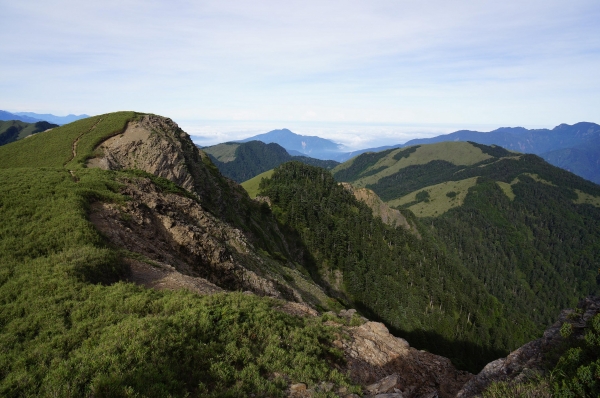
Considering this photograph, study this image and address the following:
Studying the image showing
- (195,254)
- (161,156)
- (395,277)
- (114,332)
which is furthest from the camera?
(395,277)

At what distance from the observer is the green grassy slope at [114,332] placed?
31.7 ft

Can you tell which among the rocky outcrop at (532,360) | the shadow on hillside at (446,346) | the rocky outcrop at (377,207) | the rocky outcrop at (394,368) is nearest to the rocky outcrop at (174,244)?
the rocky outcrop at (394,368)

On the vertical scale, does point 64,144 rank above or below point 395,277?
above

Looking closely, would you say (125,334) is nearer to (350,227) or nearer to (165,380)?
(165,380)

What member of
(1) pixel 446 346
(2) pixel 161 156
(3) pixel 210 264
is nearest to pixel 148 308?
(3) pixel 210 264

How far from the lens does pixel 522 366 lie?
12734mm

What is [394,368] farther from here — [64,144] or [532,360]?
[64,144]

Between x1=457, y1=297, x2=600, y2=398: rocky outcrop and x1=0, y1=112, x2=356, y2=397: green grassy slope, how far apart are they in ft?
20.0

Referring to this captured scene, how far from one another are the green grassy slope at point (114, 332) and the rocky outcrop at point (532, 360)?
6.08 meters

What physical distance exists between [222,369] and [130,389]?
327cm

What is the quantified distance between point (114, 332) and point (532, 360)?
58.0 ft

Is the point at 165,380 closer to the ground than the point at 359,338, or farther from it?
farther from it

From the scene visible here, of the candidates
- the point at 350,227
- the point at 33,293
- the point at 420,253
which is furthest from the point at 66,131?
the point at 420,253

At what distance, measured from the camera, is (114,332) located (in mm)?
11664
